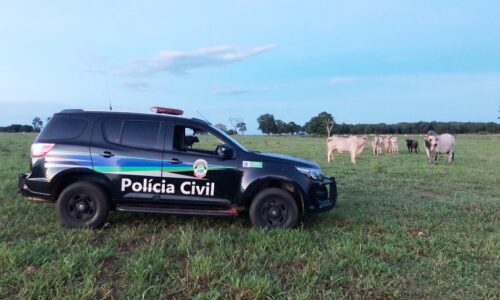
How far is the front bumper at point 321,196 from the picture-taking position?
6.98m

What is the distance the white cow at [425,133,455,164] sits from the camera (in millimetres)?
22886

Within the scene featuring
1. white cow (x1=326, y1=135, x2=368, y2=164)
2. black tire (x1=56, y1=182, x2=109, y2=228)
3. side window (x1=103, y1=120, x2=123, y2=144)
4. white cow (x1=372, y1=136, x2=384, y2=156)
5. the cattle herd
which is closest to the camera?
black tire (x1=56, y1=182, x2=109, y2=228)

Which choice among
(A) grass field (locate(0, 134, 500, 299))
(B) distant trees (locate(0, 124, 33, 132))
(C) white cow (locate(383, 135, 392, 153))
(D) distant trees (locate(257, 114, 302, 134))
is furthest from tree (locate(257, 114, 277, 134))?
(A) grass field (locate(0, 134, 500, 299))

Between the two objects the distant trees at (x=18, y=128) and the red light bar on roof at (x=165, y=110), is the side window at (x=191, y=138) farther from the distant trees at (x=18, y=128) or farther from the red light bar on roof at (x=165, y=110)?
the distant trees at (x=18, y=128)

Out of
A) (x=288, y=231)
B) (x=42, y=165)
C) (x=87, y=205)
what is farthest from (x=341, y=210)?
(x=42, y=165)

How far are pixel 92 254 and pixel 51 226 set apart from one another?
189 centimetres

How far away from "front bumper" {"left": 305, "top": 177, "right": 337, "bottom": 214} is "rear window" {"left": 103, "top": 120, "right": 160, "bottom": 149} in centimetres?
248

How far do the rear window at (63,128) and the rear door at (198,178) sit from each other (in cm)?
137

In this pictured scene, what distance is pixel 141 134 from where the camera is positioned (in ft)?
23.1

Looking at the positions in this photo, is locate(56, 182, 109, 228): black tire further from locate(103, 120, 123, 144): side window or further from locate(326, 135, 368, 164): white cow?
locate(326, 135, 368, 164): white cow

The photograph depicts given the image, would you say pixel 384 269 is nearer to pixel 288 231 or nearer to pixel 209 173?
pixel 288 231

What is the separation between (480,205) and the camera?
382 inches

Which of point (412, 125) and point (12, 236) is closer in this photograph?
point (12, 236)

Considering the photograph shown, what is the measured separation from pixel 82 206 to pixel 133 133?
1316 millimetres
